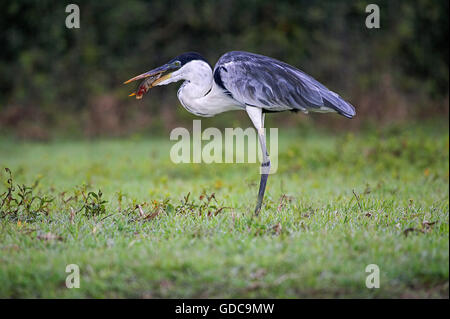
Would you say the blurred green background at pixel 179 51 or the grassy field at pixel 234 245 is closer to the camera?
the grassy field at pixel 234 245

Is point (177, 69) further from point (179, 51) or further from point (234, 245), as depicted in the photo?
point (179, 51)

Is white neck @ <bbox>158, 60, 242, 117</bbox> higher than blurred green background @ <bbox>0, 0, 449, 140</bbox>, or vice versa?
blurred green background @ <bbox>0, 0, 449, 140</bbox>

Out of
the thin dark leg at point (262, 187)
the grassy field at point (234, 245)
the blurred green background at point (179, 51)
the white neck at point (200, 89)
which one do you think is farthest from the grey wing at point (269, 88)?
the blurred green background at point (179, 51)

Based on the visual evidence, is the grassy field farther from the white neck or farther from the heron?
the white neck

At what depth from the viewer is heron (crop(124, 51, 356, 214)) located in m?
5.32

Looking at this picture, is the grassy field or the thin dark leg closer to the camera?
the grassy field

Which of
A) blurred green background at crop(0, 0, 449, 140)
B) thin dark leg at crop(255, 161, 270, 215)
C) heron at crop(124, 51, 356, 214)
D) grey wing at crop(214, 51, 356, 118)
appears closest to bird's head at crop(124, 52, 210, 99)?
heron at crop(124, 51, 356, 214)

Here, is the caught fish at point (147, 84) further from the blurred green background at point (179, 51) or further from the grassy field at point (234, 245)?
the blurred green background at point (179, 51)

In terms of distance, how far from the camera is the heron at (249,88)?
5316 millimetres

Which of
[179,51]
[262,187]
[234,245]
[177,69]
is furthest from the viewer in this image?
[179,51]

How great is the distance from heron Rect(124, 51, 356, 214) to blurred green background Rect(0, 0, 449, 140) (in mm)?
8439

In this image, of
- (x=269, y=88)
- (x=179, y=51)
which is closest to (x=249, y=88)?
(x=269, y=88)

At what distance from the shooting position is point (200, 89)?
5.50m

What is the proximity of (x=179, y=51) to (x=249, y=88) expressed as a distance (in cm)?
1143
